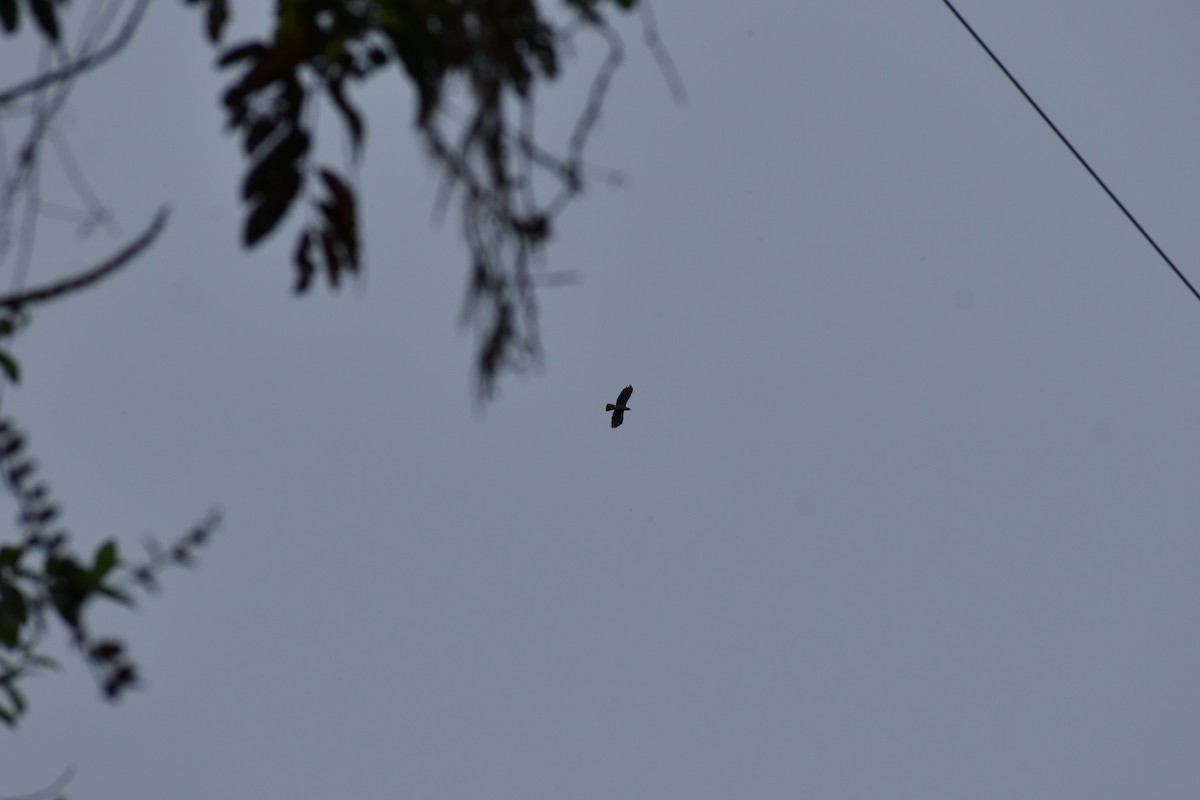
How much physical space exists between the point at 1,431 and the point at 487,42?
1.00m

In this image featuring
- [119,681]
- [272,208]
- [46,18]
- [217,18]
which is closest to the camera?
[119,681]

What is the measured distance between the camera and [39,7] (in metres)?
2.17

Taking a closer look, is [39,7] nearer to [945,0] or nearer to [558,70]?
[558,70]

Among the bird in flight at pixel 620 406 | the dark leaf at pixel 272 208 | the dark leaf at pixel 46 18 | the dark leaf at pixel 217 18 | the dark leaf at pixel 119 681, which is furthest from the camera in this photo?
the bird in flight at pixel 620 406

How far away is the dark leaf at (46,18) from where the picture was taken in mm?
2160

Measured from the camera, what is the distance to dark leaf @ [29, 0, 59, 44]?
216cm

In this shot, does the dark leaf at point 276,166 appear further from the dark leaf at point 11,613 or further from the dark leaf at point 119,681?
the dark leaf at point 11,613

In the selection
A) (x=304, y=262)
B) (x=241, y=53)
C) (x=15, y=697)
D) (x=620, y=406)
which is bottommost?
(x=620, y=406)

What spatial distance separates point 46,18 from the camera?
2174mm

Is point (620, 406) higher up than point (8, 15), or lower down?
lower down

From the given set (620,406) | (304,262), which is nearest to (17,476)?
(304,262)

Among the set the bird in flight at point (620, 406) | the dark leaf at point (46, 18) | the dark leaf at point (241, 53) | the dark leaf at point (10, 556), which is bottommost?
the bird in flight at point (620, 406)

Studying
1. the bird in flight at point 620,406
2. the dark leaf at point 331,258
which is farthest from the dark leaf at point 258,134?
the bird in flight at point 620,406

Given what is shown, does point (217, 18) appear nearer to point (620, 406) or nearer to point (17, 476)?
point (17, 476)
